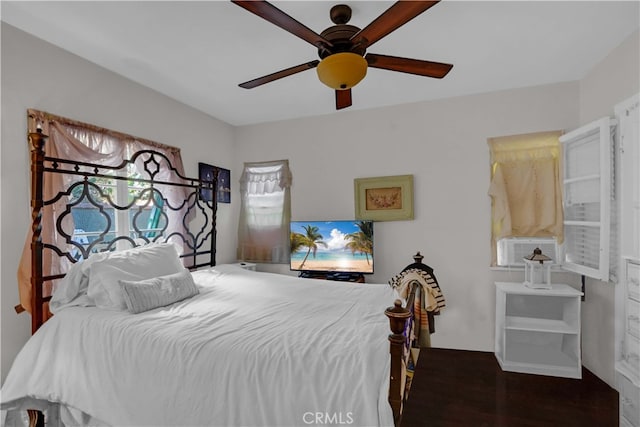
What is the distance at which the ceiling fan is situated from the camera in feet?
4.40

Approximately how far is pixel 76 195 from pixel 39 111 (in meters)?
0.61

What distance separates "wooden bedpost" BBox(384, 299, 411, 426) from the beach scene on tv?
2185mm

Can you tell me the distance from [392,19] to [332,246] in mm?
2518

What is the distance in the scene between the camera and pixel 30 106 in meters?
2.06

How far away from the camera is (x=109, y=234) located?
2.53m

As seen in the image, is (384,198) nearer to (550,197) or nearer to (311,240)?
(311,240)

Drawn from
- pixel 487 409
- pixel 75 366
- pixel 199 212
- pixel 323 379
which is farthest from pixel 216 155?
pixel 487 409

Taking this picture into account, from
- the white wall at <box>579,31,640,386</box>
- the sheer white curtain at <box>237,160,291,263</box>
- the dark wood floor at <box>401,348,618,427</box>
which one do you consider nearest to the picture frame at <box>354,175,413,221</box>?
the sheer white curtain at <box>237,160,291,263</box>

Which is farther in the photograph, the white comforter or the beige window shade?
the beige window shade

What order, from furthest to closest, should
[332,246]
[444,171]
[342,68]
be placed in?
[332,246] → [444,171] → [342,68]

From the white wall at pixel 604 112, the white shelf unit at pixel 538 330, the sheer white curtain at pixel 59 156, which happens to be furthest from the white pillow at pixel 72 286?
the white wall at pixel 604 112

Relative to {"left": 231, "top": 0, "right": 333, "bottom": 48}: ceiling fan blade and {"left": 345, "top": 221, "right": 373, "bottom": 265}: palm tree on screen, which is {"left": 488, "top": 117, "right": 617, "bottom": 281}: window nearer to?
{"left": 345, "top": 221, "right": 373, "bottom": 265}: palm tree on screen

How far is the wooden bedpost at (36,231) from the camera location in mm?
1802

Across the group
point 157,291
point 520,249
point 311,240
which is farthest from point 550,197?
point 157,291
